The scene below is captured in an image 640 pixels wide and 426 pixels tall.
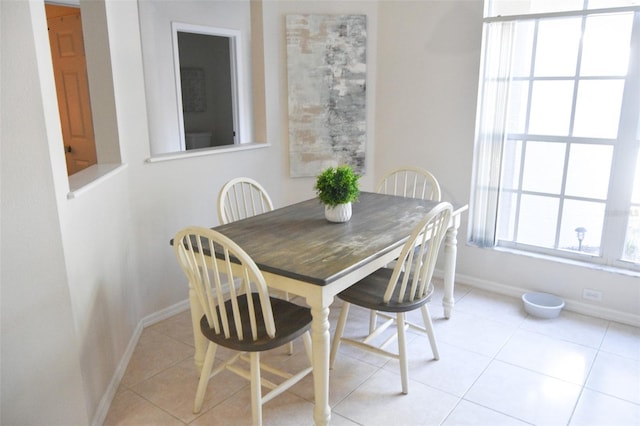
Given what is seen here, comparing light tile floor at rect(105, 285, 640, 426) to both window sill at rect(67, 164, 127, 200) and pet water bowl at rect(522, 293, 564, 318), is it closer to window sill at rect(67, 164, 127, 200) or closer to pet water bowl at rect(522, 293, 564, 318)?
pet water bowl at rect(522, 293, 564, 318)

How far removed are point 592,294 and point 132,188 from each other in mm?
3039

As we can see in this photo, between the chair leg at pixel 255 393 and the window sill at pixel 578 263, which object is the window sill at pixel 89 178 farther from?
the window sill at pixel 578 263

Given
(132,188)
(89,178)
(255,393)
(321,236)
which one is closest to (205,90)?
(132,188)

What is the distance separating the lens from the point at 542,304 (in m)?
3.29

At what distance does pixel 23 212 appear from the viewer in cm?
177

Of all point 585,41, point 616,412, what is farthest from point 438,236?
point 585,41

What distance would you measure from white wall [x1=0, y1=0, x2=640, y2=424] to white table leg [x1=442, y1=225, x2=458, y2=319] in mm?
658

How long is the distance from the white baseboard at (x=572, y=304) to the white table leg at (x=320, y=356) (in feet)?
6.76

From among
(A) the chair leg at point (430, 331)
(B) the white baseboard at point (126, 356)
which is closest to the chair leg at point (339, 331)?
(A) the chair leg at point (430, 331)

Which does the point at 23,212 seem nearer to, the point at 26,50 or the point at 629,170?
the point at 26,50

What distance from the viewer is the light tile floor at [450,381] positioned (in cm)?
223

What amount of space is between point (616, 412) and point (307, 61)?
296 cm

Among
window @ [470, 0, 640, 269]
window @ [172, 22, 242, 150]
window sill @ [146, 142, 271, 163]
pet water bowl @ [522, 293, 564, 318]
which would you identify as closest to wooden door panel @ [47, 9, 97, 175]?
window sill @ [146, 142, 271, 163]

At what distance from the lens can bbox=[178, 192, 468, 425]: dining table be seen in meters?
1.90
